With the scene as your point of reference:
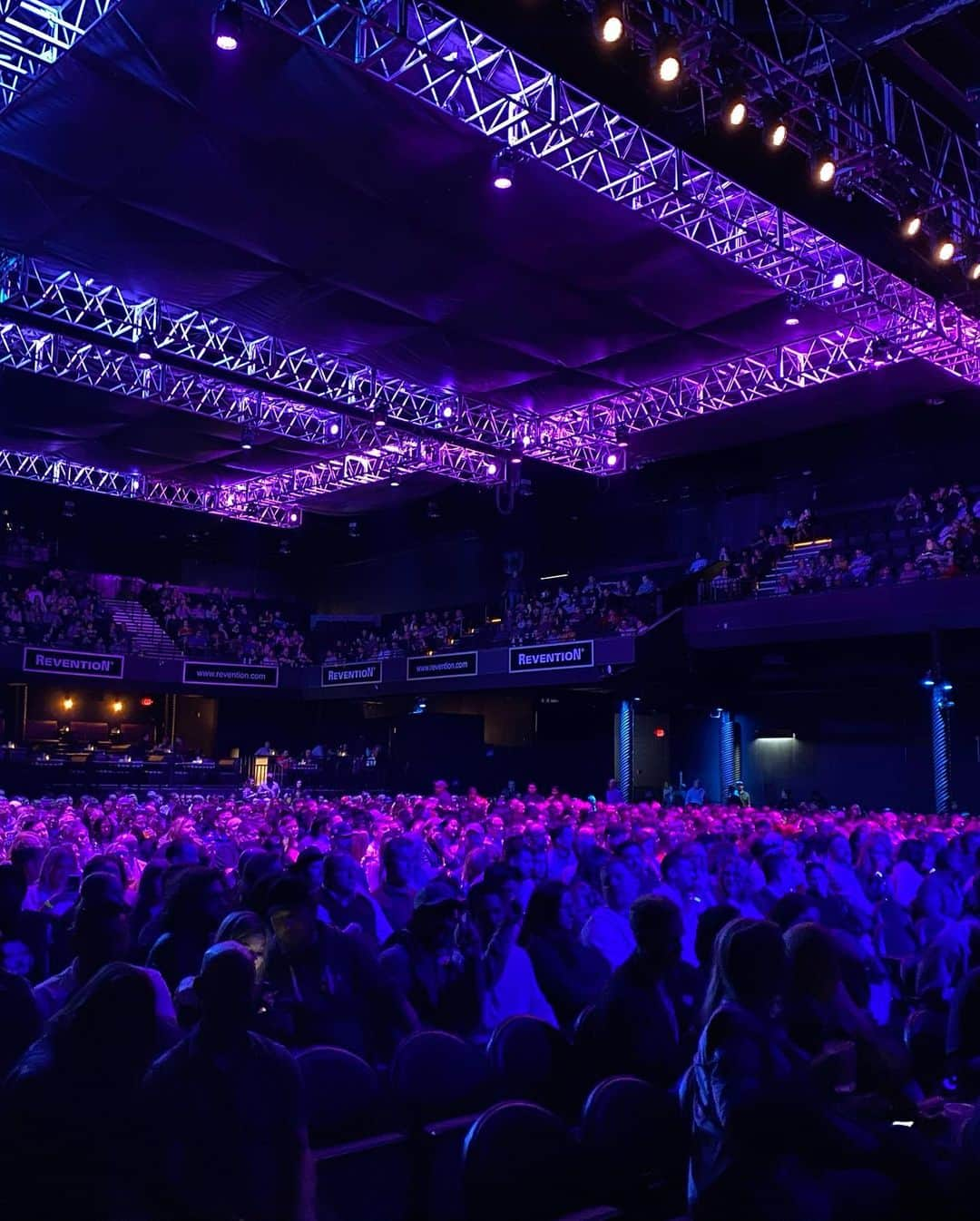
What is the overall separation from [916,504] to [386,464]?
10768mm

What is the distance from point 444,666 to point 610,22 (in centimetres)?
1847

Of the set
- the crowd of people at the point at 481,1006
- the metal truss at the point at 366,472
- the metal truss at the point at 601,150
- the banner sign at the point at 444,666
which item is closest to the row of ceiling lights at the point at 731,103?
the metal truss at the point at 601,150

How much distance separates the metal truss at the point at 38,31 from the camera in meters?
9.31

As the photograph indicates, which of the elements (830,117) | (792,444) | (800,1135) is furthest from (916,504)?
(800,1135)

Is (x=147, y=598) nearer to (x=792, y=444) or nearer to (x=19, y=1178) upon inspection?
(x=792, y=444)

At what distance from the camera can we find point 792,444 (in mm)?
23109

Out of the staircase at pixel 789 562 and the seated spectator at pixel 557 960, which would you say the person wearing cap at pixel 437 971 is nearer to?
the seated spectator at pixel 557 960

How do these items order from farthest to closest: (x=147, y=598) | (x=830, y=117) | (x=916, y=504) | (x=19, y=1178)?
(x=147, y=598), (x=916, y=504), (x=830, y=117), (x=19, y=1178)

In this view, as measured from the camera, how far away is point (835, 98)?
10.2 m

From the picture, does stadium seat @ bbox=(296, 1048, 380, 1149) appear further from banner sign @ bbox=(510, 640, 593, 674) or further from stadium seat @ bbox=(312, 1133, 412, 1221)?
banner sign @ bbox=(510, 640, 593, 674)

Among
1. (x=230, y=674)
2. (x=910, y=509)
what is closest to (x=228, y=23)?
(x=910, y=509)

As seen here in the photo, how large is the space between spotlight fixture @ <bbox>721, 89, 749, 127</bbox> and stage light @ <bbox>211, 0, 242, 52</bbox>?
13.3 feet

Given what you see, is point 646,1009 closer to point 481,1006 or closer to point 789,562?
point 481,1006

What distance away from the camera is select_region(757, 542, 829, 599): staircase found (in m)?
21.8
